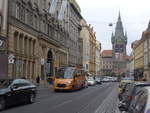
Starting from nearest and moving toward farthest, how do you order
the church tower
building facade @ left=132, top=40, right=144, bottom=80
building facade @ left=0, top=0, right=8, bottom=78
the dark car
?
the dark car, building facade @ left=0, top=0, right=8, bottom=78, building facade @ left=132, top=40, right=144, bottom=80, the church tower

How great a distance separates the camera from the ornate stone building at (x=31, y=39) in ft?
118

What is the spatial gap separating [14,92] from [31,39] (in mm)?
28419

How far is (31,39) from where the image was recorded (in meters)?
44.0

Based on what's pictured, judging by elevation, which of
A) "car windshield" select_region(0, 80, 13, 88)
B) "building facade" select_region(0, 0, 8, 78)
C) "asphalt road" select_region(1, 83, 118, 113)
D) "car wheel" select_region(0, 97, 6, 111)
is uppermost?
"building facade" select_region(0, 0, 8, 78)

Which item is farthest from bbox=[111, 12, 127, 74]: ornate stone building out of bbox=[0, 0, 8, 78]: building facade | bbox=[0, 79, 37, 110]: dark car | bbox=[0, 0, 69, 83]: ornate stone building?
bbox=[0, 79, 37, 110]: dark car

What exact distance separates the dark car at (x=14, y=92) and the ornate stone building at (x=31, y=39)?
8346 millimetres

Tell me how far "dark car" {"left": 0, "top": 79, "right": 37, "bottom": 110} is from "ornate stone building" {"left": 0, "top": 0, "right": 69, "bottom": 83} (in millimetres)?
8346

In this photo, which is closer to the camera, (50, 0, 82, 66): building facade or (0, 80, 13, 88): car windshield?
(0, 80, 13, 88): car windshield

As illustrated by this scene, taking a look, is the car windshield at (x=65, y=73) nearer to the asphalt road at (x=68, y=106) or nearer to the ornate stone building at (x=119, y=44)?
the asphalt road at (x=68, y=106)

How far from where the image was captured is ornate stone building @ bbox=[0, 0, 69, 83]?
118 ft

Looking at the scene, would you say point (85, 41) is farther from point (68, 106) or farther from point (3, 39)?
point (68, 106)

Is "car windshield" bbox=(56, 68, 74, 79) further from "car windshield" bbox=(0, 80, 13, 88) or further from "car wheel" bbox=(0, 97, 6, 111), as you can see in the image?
"car wheel" bbox=(0, 97, 6, 111)

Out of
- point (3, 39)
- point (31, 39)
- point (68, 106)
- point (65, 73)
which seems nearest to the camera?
point (68, 106)

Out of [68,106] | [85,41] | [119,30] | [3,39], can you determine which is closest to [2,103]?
[68,106]
